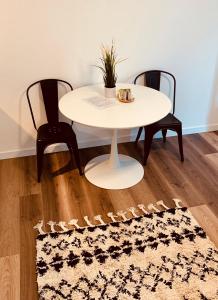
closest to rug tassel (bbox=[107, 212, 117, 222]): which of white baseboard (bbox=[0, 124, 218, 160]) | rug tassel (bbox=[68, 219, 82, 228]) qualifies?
rug tassel (bbox=[68, 219, 82, 228])

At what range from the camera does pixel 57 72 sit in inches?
105

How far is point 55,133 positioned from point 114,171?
62 cm

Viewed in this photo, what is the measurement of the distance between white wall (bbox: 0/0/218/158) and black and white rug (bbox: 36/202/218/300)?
3.94 ft

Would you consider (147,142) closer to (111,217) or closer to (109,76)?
(109,76)

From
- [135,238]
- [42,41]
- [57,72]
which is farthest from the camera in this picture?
[57,72]

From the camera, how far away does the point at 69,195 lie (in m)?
2.41

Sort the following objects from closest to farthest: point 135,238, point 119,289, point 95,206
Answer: point 119,289 → point 135,238 → point 95,206

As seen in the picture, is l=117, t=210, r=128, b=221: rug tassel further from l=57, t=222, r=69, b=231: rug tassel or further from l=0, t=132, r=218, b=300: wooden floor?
l=57, t=222, r=69, b=231: rug tassel

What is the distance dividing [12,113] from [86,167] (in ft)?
2.81

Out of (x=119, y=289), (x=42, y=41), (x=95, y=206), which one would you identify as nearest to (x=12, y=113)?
(x=42, y=41)

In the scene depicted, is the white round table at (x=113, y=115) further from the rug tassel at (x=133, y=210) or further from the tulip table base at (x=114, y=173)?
the rug tassel at (x=133, y=210)

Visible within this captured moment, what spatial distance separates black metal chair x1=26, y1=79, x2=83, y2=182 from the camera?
8.14 feet

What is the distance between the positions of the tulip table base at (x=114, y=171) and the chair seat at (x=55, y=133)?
1.25 feet

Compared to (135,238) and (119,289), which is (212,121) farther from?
(119,289)
